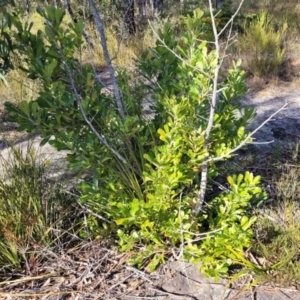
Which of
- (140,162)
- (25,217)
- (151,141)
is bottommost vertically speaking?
(25,217)

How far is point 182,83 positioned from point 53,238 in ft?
3.56

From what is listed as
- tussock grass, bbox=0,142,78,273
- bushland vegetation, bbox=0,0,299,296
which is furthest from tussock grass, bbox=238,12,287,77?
tussock grass, bbox=0,142,78,273

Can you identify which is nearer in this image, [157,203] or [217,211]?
[157,203]

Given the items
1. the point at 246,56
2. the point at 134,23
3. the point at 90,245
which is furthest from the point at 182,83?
the point at 134,23

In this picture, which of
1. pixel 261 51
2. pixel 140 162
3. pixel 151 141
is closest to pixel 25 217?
pixel 140 162

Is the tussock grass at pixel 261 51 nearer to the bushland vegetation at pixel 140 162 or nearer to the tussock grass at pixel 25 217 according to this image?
the bushland vegetation at pixel 140 162

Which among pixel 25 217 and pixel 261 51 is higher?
pixel 261 51

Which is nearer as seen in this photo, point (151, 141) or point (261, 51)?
point (151, 141)

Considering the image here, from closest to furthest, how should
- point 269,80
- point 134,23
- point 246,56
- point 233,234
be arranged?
point 233,234 < point 269,80 < point 246,56 < point 134,23

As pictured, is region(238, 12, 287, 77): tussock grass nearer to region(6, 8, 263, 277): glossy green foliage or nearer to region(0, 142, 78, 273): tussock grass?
region(6, 8, 263, 277): glossy green foliage

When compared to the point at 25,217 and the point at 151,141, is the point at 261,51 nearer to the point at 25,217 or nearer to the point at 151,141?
the point at 151,141

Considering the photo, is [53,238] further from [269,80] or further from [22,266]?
[269,80]

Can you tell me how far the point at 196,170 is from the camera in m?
1.82

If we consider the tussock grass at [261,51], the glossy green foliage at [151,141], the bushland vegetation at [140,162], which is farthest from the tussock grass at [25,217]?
the tussock grass at [261,51]
